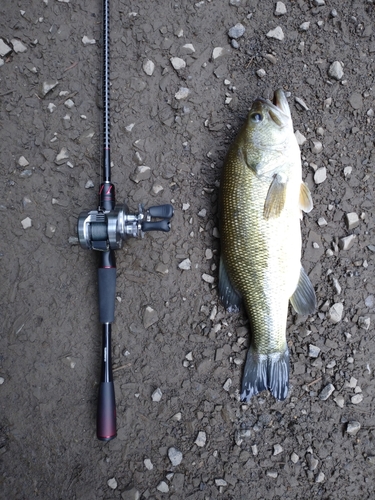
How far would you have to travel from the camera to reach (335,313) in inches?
80.6

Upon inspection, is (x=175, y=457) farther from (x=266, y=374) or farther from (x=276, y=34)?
(x=276, y=34)

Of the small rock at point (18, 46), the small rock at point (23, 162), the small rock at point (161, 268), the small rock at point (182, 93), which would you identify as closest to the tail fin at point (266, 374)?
the small rock at point (161, 268)

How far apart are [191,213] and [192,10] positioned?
3.63 feet

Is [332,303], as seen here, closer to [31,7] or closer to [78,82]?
[78,82]

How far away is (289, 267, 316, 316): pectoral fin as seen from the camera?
197 centimetres

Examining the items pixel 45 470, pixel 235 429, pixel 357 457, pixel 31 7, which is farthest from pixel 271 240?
pixel 31 7

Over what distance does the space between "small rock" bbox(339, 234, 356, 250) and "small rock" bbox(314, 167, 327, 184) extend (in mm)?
317

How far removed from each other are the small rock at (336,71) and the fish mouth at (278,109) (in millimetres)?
424

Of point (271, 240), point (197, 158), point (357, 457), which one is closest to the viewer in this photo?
point (271, 240)

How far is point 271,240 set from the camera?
181 cm

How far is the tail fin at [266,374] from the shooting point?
6.32 feet

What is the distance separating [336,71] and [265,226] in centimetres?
99

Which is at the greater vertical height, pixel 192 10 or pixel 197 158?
pixel 192 10

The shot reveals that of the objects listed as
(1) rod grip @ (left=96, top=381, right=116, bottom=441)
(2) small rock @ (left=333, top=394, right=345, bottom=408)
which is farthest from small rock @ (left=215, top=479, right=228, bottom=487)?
(2) small rock @ (left=333, top=394, right=345, bottom=408)
